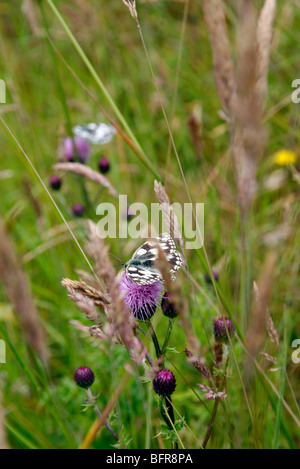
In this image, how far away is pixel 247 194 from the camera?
2.27 ft

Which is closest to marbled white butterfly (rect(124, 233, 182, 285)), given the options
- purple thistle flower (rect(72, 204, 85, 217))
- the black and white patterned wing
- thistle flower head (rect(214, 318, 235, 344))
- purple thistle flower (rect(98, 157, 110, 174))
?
the black and white patterned wing

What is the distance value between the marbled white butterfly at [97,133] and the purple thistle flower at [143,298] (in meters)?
1.10

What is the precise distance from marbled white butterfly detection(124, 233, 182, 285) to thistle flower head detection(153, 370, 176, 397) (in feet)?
0.63

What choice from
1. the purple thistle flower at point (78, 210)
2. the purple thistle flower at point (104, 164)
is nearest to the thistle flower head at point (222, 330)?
the purple thistle flower at point (78, 210)

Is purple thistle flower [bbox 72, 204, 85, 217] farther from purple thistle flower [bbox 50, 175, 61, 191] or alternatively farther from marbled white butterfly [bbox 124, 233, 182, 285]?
marbled white butterfly [bbox 124, 233, 182, 285]

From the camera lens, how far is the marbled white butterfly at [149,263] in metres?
1.03

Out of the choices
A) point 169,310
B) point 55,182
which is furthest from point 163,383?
point 55,182

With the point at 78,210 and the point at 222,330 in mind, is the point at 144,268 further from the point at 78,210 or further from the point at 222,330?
the point at 78,210

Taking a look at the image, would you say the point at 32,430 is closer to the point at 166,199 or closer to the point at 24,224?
the point at 166,199

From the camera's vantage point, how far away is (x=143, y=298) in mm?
1100

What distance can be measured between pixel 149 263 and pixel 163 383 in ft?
1.15

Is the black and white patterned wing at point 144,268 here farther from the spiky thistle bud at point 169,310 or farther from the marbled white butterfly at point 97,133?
the marbled white butterfly at point 97,133

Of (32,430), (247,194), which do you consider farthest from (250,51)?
(32,430)
